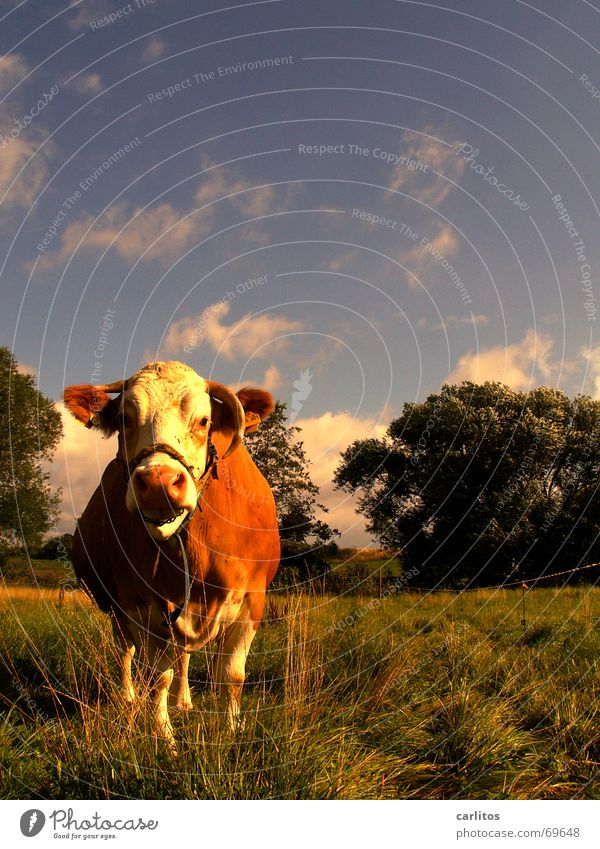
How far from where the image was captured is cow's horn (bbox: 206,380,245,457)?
6.23 meters

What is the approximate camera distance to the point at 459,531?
3159cm

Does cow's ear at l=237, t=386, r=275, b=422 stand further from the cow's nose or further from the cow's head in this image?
the cow's nose

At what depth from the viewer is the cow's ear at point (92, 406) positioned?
20.7ft

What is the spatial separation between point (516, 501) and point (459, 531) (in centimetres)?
375

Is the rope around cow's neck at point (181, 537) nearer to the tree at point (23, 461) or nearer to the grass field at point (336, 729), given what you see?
the grass field at point (336, 729)

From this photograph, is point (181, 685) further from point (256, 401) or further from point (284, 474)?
point (284, 474)

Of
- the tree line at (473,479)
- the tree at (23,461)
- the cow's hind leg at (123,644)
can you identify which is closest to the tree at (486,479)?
the tree line at (473,479)

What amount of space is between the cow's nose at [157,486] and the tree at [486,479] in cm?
2411

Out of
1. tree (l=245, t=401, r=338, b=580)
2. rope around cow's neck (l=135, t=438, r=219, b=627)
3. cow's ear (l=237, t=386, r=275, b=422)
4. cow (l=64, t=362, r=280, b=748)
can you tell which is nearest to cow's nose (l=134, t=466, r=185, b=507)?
cow (l=64, t=362, r=280, b=748)

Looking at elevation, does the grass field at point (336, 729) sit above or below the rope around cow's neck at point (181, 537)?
below

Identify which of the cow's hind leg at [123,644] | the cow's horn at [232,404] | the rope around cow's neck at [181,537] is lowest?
the cow's hind leg at [123,644]

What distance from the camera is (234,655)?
6.65m
